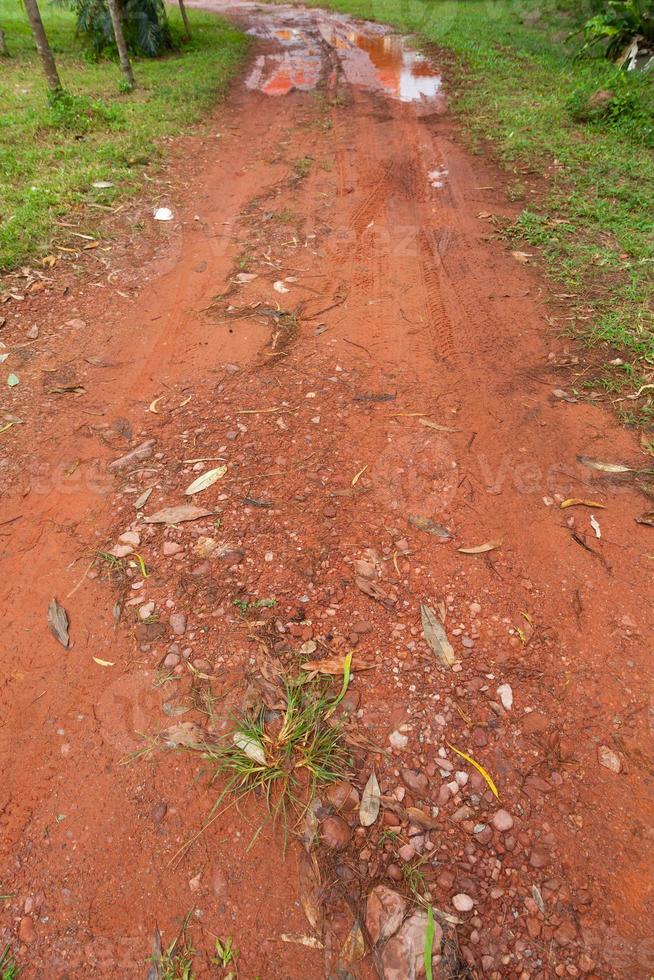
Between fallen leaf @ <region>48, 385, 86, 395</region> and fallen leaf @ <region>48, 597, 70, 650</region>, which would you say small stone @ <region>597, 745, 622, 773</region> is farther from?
fallen leaf @ <region>48, 385, 86, 395</region>

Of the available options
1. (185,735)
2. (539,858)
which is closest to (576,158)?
(539,858)

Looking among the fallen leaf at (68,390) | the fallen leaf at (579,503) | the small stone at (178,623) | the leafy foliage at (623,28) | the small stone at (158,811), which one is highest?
the leafy foliage at (623,28)

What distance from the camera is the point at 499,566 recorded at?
272 centimetres

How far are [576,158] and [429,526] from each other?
19.3 ft

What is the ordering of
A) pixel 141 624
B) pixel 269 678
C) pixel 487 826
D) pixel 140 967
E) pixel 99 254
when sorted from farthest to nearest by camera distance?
pixel 99 254
pixel 141 624
pixel 269 678
pixel 487 826
pixel 140 967

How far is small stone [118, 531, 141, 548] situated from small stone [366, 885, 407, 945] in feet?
6.12

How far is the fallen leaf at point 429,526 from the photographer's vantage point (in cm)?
286

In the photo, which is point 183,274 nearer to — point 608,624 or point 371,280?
point 371,280

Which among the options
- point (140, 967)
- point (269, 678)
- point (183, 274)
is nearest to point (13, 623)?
point (269, 678)

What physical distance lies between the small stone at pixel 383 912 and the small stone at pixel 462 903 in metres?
0.16

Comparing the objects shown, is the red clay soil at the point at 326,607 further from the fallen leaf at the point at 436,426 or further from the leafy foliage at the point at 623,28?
the leafy foliage at the point at 623,28

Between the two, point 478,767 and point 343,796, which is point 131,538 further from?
point 478,767

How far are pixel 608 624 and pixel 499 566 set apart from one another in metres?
0.52

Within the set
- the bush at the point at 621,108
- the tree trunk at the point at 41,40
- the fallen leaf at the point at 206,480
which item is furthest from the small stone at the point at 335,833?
the tree trunk at the point at 41,40
